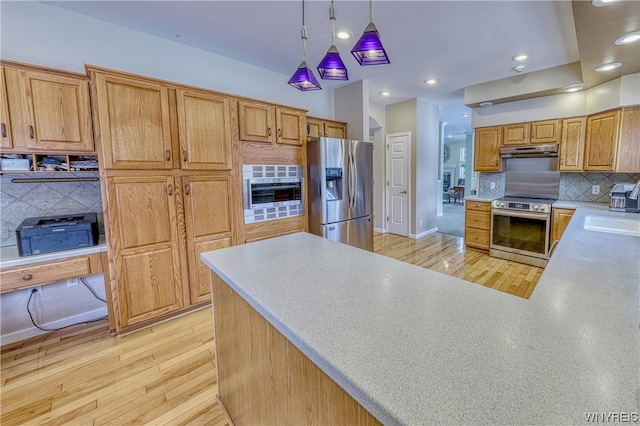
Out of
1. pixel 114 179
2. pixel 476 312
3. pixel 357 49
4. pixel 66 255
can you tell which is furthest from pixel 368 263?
pixel 66 255

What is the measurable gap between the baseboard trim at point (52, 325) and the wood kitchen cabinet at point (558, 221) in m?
5.23

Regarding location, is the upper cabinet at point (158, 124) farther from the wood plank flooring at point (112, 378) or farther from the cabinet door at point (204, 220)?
the wood plank flooring at point (112, 378)

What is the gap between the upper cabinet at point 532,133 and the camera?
375 cm

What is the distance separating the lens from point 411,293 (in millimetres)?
997

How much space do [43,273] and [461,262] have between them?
4.57m

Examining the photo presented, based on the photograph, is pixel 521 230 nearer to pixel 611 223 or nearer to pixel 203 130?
pixel 611 223

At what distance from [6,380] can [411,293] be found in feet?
9.07

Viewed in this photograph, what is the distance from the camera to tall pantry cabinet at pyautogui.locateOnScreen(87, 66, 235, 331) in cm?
216

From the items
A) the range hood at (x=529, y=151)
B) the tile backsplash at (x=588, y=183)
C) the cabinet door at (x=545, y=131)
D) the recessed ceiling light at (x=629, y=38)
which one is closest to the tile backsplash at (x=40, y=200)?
the recessed ceiling light at (x=629, y=38)

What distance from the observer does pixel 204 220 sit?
2.66 meters

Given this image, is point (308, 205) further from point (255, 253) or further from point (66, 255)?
point (66, 255)

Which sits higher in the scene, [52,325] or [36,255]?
[36,255]

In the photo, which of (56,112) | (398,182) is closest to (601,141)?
(398,182)

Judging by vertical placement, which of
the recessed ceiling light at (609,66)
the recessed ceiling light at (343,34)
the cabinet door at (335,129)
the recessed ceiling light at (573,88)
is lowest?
the cabinet door at (335,129)
